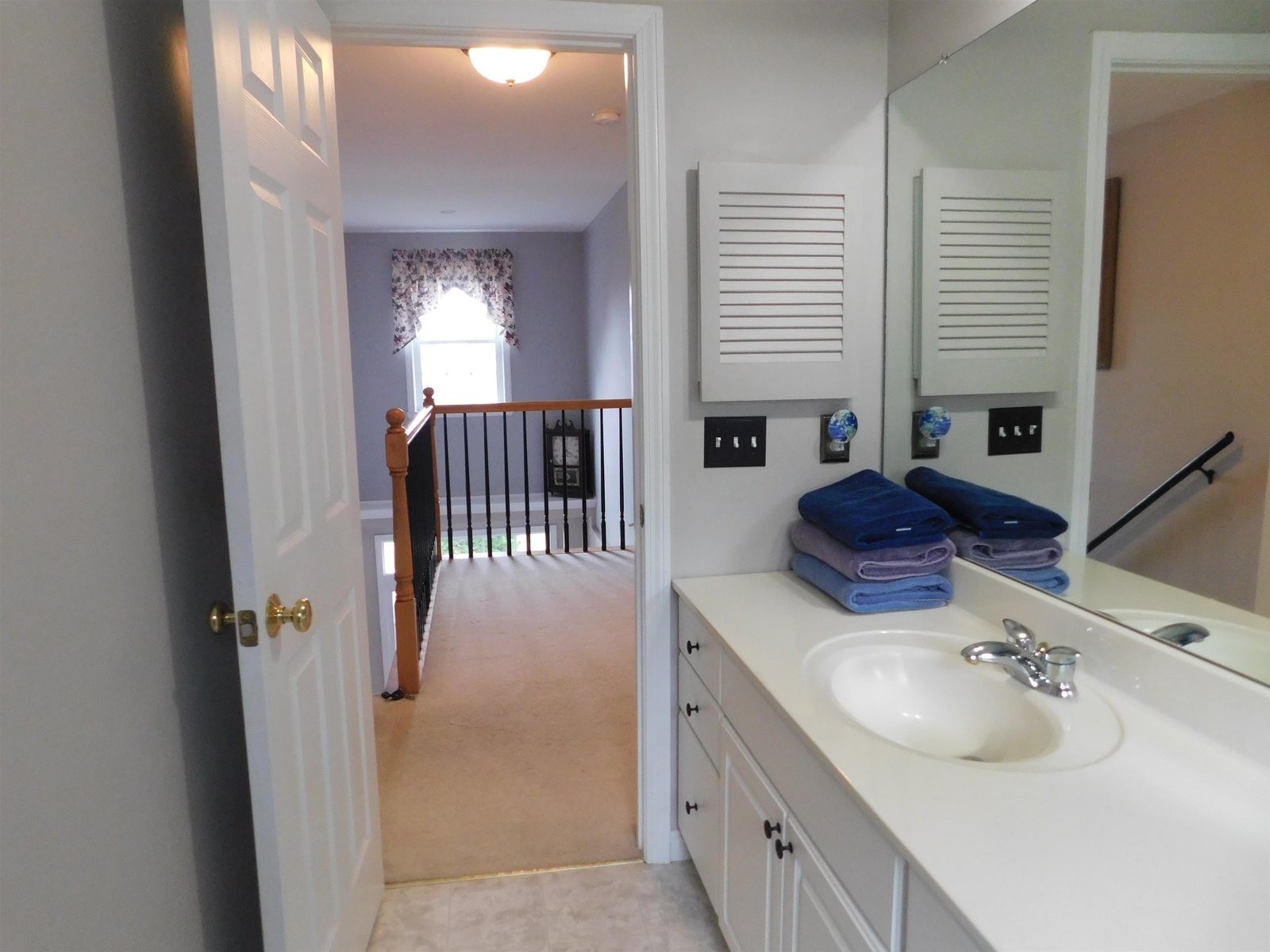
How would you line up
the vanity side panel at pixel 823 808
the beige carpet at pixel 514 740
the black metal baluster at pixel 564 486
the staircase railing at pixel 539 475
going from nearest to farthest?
the vanity side panel at pixel 823 808 → the beige carpet at pixel 514 740 → the black metal baluster at pixel 564 486 → the staircase railing at pixel 539 475

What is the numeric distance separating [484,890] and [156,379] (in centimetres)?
146

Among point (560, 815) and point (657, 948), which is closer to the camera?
point (657, 948)

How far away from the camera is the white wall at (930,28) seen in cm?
160

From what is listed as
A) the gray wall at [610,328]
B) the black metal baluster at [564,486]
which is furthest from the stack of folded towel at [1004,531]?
the gray wall at [610,328]

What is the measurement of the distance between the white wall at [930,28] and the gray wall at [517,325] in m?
6.03

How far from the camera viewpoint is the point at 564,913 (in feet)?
6.32

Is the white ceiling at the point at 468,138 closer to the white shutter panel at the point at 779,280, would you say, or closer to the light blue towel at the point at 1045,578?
the white shutter panel at the point at 779,280

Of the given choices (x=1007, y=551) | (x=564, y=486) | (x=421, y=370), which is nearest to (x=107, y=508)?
(x=1007, y=551)

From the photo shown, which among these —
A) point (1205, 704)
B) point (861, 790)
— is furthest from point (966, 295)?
point (861, 790)

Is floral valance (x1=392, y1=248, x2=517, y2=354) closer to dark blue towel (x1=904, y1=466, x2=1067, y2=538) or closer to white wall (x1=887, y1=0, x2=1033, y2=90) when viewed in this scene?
white wall (x1=887, y1=0, x2=1033, y2=90)

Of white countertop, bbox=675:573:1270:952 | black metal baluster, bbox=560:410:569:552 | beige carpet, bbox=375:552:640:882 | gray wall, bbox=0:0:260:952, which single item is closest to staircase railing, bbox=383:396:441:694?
beige carpet, bbox=375:552:640:882

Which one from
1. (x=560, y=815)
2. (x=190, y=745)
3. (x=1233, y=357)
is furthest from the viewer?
(x=560, y=815)

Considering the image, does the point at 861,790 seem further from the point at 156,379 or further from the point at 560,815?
the point at 560,815

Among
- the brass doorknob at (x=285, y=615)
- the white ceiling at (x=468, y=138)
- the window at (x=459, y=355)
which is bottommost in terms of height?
the brass doorknob at (x=285, y=615)
